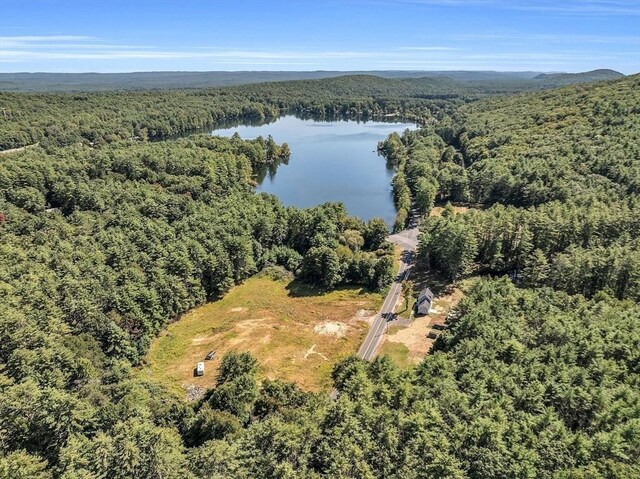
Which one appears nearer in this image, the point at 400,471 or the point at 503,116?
the point at 400,471

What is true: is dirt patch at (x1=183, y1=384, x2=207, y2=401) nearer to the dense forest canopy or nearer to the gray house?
the gray house

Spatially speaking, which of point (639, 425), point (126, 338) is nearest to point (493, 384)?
point (639, 425)

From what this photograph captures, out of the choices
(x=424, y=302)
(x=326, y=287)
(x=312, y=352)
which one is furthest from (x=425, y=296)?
(x=312, y=352)

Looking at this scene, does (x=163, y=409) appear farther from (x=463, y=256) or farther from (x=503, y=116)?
(x=503, y=116)

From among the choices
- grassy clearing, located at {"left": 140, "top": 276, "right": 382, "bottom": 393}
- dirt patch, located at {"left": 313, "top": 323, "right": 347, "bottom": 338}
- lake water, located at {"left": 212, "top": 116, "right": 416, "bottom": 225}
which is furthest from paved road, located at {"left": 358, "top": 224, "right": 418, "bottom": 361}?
lake water, located at {"left": 212, "top": 116, "right": 416, "bottom": 225}

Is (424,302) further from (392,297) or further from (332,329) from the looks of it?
(332,329)

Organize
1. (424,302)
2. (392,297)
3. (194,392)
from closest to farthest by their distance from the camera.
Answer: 1. (194,392)
2. (424,302)
3. (392,297)
